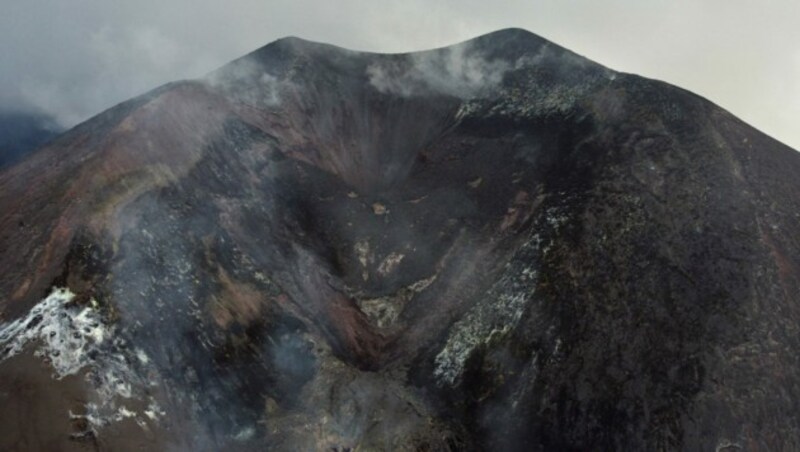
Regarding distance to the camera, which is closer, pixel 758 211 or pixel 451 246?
pixel 758 211

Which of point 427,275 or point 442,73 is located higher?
point 442,73

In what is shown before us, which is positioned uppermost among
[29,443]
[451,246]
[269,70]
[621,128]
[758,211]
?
[269,70]

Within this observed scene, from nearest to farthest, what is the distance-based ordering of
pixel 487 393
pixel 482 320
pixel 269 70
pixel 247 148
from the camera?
pixel 487 393, pixel 482 320, pixel 247 148, pixel 269 70

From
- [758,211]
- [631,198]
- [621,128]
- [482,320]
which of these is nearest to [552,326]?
[482,320]

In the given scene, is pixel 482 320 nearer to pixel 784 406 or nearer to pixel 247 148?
pixel 784 406

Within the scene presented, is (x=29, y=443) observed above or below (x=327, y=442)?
above

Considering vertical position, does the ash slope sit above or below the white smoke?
below

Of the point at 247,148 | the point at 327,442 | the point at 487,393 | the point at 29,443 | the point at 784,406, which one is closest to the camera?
the point at 29,443

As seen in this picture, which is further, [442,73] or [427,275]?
[442,73]
